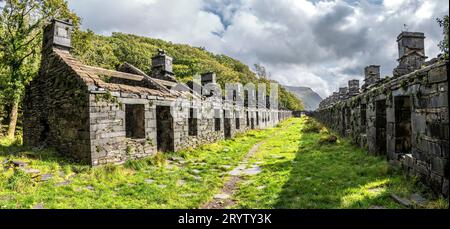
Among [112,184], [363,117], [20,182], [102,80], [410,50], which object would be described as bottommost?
[112,184]

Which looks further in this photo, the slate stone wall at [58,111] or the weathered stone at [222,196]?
the slate stone wall at [58,111]

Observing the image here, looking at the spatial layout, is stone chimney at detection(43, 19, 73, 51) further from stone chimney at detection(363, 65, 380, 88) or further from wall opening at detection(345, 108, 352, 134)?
wall opening at detection(345, 108, 352, 134)

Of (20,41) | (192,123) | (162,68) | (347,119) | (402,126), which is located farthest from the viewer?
(20,41)

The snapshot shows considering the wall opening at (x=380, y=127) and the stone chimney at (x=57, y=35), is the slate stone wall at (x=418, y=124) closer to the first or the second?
the wall opening at (x=380, y=127)

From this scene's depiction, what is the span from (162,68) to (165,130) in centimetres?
542

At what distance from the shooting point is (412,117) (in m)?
7.27

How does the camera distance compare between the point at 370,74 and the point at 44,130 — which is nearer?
the point at 44,130

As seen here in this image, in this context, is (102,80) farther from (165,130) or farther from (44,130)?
(165,130)

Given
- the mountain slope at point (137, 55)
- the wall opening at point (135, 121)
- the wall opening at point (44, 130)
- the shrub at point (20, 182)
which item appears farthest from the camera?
the mountain slope at point (137, 55)

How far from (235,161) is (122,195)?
18.5 feet

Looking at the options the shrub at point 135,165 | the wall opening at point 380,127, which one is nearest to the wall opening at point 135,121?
the shrub at point 135,165

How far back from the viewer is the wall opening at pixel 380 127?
10.5 m

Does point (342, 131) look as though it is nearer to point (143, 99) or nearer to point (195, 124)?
point (195, 124)

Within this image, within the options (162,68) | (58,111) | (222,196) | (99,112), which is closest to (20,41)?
(162,68)
